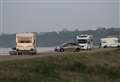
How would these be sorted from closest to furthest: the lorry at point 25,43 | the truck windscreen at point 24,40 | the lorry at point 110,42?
the lorry at point 25,43 → the truck windscreen at point 24,40 → the lorry at point 110,42

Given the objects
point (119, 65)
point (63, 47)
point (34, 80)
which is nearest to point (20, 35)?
point (63, 47)

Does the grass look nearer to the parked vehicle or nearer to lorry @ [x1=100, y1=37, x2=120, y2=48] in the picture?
the parked vehicle

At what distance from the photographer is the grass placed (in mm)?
26616

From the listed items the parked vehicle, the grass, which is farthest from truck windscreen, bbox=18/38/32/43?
the grass

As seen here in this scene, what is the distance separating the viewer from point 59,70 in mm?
31344

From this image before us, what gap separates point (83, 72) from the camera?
111ft

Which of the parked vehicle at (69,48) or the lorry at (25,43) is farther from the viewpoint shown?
the parked vehicle at (69,48)

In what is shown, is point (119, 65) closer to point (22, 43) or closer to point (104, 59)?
point (104, 59)

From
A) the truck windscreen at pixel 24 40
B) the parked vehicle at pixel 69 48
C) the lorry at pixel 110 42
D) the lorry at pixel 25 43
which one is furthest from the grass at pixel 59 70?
the lorry at pixel 110 42

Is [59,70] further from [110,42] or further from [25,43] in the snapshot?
[110,42]

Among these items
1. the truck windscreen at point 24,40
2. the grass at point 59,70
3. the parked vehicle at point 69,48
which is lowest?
the grass at point 59,70

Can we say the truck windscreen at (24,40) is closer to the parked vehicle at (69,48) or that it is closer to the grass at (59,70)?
the parked vehicle at (69,48)

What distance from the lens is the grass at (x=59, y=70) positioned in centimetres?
2662

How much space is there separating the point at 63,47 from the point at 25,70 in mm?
32825
